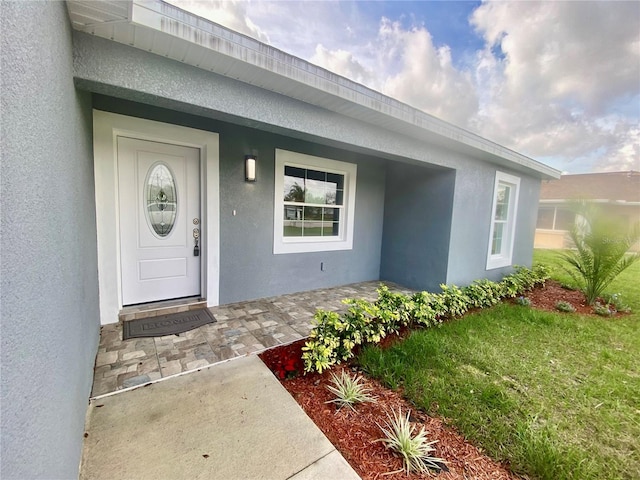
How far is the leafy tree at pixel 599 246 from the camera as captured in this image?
509cm

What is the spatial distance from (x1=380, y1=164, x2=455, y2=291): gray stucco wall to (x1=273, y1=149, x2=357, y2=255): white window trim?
1.06m

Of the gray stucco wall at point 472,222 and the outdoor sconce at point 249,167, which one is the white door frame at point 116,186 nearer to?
the outdoor sconce at point 249,167

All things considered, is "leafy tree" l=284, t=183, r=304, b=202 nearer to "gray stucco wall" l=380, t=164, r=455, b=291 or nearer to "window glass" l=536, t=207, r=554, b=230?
"gray stucco wall" l=380, t=164, r=455, b=291

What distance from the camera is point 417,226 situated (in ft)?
19.1

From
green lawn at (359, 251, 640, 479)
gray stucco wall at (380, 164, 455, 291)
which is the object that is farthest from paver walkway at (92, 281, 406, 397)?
gray stucco wall at (380, 164, 455, 291)

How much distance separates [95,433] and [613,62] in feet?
46.9

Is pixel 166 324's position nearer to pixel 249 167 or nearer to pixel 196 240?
pixel 196 240

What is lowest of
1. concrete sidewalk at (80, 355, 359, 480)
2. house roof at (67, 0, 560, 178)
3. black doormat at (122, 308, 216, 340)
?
concrete sidewalk at (80, 355, 359, 480)

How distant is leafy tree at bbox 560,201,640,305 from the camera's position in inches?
200

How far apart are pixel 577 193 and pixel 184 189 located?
1956 cm

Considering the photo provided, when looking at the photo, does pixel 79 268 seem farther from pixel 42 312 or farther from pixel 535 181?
pixel 535 181

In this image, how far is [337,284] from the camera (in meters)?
5.89

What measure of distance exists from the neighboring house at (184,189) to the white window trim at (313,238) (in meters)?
0.03

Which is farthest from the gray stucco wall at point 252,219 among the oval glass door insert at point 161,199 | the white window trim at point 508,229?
Answer: the white window trim at point 508,229
